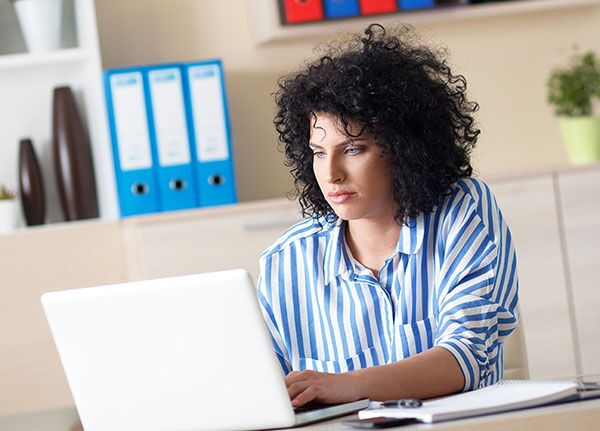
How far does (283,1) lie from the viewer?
10.8 ft

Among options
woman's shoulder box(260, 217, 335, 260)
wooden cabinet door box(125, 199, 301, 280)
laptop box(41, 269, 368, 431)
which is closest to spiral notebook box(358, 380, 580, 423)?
laptop box(41, 269, 368, 431)

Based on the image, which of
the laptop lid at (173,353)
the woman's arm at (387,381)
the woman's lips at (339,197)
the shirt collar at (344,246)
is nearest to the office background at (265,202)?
the shirt collar at (344,246)

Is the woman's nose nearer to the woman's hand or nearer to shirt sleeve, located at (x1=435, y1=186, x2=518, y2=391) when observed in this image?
shirt sleeve, located at (x1=435, y1=186, x2=518, y2=391)

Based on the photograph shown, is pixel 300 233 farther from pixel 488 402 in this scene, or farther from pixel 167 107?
pixel 167 107

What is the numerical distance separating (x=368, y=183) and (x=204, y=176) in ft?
4.33

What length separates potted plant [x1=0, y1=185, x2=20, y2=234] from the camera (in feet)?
10.3

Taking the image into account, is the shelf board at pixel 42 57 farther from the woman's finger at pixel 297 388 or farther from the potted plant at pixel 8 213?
the woman's finger at pixel 297 388

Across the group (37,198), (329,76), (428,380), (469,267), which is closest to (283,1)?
(37,198)

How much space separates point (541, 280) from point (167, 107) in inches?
46.3

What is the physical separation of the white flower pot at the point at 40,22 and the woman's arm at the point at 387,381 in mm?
1887

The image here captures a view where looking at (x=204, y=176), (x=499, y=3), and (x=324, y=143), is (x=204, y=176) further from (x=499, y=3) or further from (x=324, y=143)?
(x=324, y=143)

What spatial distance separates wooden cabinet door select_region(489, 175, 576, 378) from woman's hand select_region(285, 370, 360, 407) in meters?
1.76

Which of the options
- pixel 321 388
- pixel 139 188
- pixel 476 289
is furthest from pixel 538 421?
pixel 139 188

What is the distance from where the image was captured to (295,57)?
11.5ft
